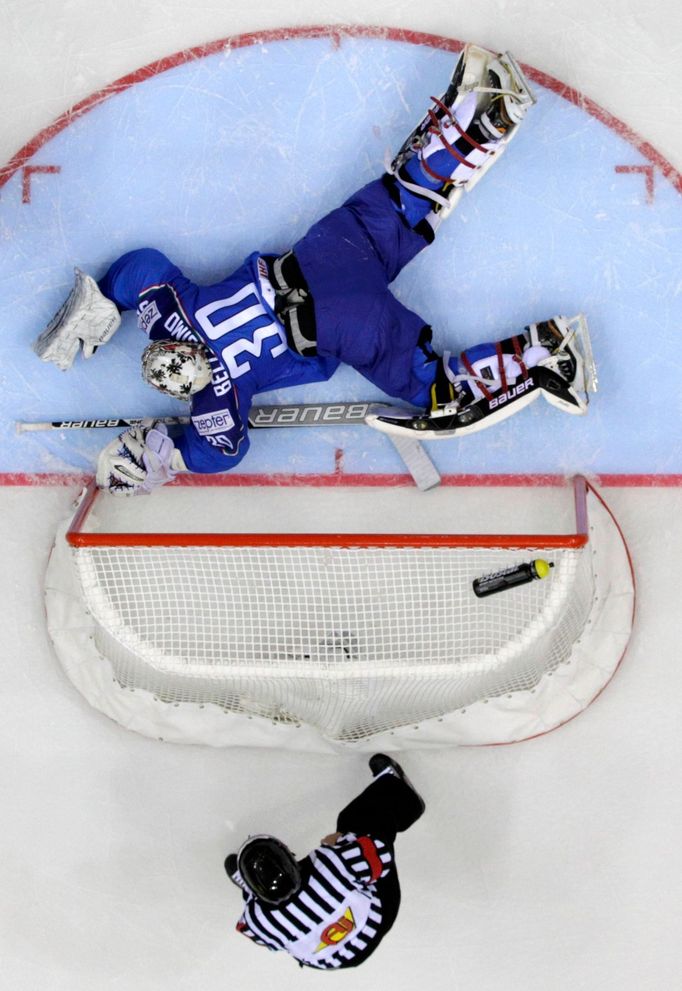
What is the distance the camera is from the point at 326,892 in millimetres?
2789

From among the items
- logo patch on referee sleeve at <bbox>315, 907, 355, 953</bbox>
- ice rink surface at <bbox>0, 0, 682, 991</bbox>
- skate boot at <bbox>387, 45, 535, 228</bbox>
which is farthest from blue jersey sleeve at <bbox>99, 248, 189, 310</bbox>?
logo patch on referee sleeve at <bbox>315, 907, 355, 953</bbox>

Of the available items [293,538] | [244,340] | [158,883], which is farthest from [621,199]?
[158,883]

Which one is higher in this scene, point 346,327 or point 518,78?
point 518,78

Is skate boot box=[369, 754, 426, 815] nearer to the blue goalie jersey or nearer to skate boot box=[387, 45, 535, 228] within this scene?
the blue goalie jersey

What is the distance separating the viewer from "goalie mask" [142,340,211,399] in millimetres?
2730

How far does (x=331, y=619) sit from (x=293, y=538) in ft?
1.52

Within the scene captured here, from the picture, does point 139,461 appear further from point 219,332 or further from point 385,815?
point 385,815

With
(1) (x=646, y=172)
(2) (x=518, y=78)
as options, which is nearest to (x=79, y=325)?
(2) (x=518, y=78)

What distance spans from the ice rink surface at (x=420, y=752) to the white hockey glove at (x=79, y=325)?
17 centimetres

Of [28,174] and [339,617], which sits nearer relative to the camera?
[339,617]

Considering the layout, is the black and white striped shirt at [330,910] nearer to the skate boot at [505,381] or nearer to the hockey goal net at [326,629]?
the hockey goal net at [326,629]

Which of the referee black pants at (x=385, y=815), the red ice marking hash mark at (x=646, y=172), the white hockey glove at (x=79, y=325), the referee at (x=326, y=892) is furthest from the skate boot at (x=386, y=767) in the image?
the red ice marking hash mark at (x=646, y=172)

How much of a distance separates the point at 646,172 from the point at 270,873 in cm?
226

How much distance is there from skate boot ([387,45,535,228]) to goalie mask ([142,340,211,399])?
2.60 feet
